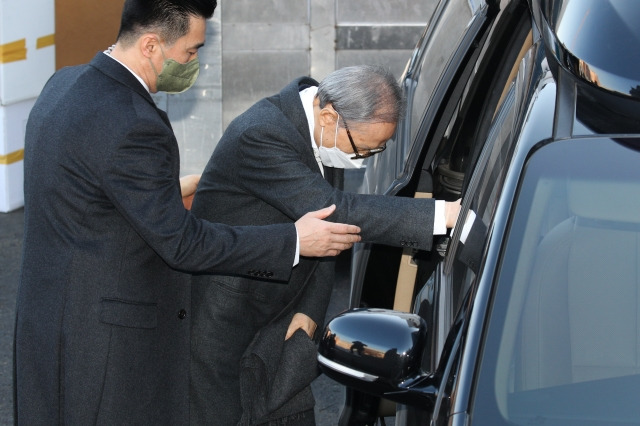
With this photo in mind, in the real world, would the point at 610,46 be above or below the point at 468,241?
above

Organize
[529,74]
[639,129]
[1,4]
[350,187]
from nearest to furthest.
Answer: [639,129] → [529,74] → [350,187] → [1,4]

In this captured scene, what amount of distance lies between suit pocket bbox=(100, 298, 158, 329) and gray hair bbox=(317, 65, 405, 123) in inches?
28.2

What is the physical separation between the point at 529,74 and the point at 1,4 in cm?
489

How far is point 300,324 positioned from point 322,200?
464 millimetres

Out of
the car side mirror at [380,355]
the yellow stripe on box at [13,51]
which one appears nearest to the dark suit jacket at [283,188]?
the car side mirror at [380,355]

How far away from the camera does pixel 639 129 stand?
6.74 feet

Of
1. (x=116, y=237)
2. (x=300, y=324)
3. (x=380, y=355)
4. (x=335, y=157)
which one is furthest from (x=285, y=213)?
(x=380, y=355)

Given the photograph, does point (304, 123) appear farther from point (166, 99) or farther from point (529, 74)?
point (166, 99)

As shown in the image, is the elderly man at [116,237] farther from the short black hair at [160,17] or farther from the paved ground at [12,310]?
the paved ground at [12,310]

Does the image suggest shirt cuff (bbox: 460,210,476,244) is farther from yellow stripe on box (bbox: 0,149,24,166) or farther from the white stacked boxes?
yellow stripe on box (bbox: 0,149,24,166)

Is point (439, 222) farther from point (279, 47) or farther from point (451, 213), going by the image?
point (279, 47)

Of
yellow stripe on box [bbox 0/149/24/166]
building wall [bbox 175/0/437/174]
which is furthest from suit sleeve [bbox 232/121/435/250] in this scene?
building wall [bbox 175/0/437/174]

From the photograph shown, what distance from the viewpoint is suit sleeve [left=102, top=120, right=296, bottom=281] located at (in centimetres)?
245

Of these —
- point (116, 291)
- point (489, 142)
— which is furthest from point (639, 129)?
point (116, 291)
